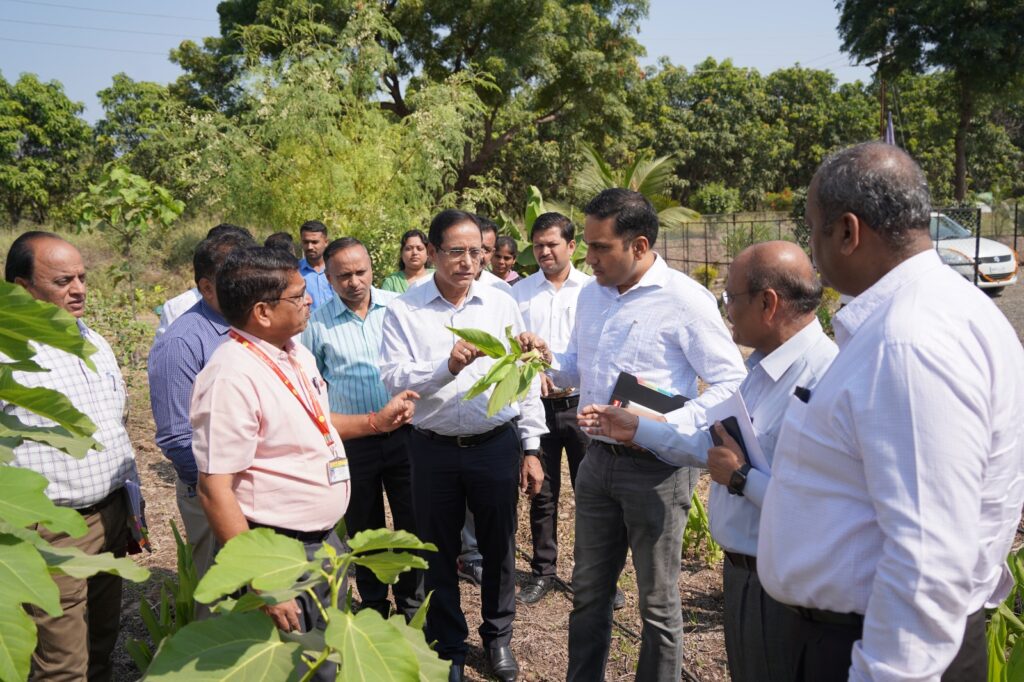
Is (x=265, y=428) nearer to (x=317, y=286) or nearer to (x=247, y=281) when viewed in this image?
(x=247, y=281)

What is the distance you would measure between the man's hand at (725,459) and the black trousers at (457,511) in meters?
1.39

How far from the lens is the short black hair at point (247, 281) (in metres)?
2.52

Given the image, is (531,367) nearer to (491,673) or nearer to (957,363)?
(491,673)

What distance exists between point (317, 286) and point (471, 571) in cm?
263

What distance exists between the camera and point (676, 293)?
3125mm

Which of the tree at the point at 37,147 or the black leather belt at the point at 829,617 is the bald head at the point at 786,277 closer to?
the black leather belt at the point at 829,617

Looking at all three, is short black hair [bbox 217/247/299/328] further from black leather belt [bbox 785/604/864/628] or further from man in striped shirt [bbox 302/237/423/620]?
black leather belt [bbox 785/604/864/628]

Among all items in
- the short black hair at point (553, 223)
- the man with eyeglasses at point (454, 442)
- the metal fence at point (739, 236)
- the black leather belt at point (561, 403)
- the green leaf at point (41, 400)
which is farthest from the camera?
the metal fence at point (739, 236)

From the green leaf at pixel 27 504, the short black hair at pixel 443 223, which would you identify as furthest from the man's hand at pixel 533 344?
the green leaf at pixel 27 504

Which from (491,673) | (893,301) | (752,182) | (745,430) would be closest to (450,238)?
(745,430)

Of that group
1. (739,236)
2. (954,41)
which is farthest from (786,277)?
(954,41)

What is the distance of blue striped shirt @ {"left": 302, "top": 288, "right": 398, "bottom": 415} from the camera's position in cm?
418

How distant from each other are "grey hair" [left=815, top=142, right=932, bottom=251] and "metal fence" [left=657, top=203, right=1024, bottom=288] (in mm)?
13131

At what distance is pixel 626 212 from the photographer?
10.2 ft
